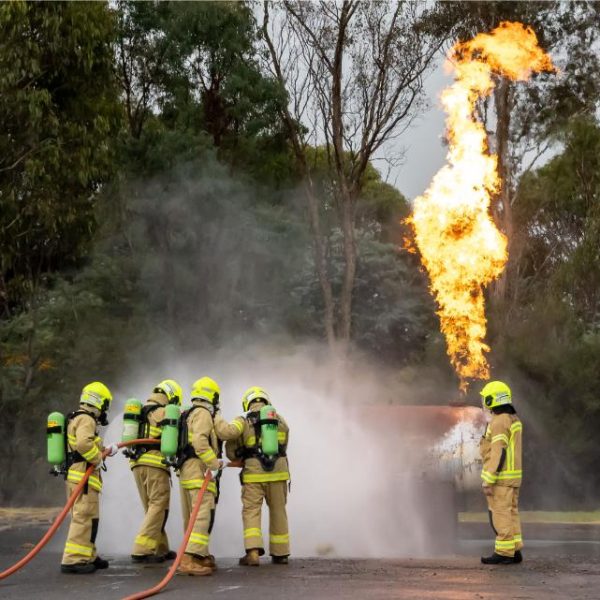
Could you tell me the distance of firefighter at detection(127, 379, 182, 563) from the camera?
12.7 meters

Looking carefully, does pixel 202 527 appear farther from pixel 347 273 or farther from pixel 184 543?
pixel 347 273

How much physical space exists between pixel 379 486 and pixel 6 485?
13.2 m

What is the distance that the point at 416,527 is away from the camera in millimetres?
14688

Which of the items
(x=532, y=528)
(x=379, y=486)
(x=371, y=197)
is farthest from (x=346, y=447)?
(x=371, y=197)

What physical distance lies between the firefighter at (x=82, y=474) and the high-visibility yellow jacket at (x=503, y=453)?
376 centimetres

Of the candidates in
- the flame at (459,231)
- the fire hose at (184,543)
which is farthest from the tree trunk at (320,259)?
the fire hose at (184,543)

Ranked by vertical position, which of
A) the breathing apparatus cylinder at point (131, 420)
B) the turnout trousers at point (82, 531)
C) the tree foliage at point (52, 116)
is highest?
the tree foliage at point (52, 116)

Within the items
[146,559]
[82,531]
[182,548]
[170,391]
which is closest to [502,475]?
[182,548]

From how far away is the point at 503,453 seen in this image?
12641mm

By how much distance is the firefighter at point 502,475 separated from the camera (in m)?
12.6

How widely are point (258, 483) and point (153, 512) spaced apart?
1.11 m

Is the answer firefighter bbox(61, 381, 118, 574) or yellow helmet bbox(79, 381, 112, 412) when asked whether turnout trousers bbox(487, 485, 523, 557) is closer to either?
firefighter bbox(61, 381, 118, 574)

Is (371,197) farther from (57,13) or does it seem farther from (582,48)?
(57,13)

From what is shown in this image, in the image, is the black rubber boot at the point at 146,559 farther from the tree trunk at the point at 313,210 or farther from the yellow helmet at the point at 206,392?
the tree trunk at the point at 313,210
